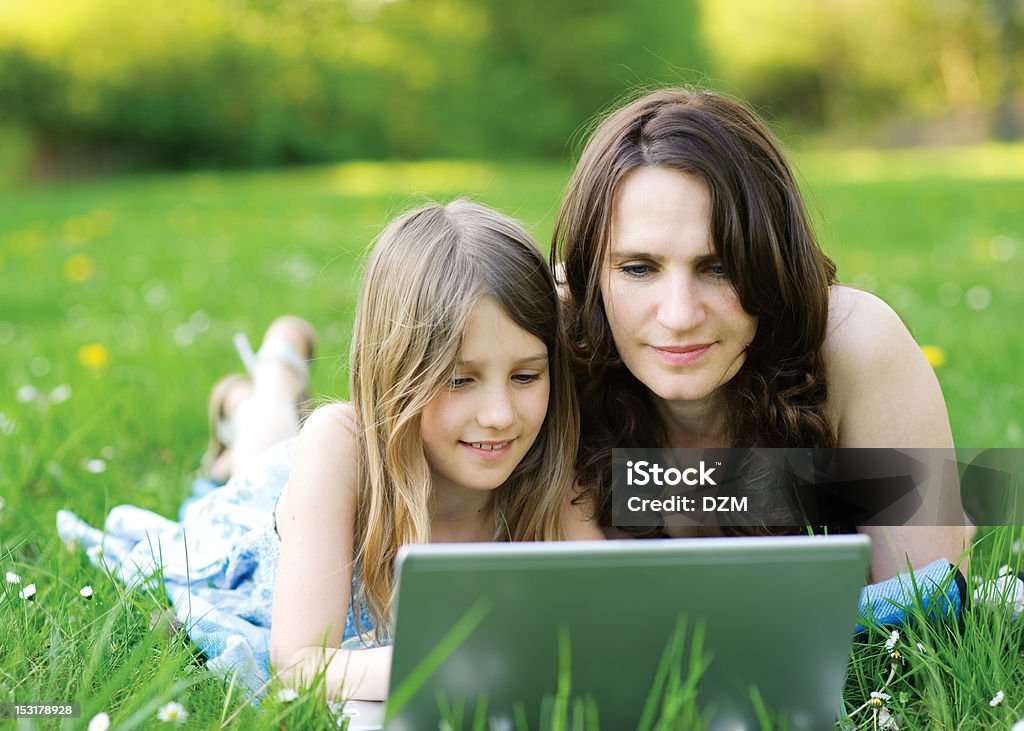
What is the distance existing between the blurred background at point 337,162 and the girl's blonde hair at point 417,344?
1.89 ft

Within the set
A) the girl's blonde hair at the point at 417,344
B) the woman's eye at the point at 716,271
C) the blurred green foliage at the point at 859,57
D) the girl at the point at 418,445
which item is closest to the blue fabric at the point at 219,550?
the girl at the point at 418,445

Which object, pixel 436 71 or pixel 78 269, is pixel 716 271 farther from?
pixel 436 71

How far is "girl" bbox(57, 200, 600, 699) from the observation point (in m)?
1.96

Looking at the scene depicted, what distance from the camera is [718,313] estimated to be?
2.09 meters

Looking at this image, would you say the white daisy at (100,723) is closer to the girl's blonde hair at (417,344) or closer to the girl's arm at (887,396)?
the girl's blonde hair at (417,344)

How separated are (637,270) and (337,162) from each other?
22.3 m

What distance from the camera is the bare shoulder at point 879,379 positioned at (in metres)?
2.24

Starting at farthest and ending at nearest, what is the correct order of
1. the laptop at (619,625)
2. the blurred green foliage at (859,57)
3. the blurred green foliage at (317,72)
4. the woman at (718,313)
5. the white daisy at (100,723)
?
the blurred green foliage at (859,57) → the blurred green foliage at (317,72) → the woman at (718,313) → the white daisy at (100,723) → the laptop at (619,625)

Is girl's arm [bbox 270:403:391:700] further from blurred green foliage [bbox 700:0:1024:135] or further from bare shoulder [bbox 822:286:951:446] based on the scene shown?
blurred green foliage [bbox 700:0:1024:135]

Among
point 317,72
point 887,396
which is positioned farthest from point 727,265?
point 317,72

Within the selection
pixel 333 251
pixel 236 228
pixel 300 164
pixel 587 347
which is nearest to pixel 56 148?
pixel 300 164

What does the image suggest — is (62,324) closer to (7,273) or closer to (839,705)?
(7,273)

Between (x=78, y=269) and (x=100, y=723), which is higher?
(x=78, y=269)

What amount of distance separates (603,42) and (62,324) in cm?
2625
